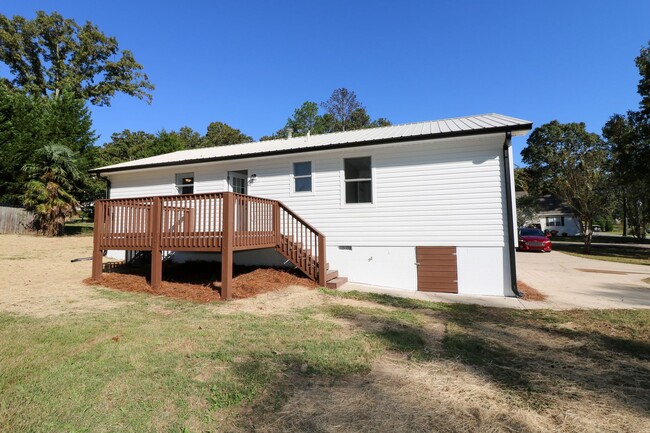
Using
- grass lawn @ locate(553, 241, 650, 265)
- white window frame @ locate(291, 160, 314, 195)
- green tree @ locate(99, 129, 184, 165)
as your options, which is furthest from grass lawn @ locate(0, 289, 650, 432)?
green tree @ locate(99, 129, 184, 165)

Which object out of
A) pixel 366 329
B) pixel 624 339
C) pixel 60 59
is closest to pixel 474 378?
pixel 366 329

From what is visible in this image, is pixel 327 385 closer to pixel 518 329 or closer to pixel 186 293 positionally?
pixel 518 329

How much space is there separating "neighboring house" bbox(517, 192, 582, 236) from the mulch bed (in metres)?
44.4

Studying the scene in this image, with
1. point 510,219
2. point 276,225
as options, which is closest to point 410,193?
point 510,219

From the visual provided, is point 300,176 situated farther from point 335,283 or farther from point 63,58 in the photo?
point 63,58

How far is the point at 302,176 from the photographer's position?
32.8 ft

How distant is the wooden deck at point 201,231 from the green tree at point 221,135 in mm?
40383

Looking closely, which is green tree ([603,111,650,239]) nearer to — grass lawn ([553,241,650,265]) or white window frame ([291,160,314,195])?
grass lawn ([553,241,650,265])

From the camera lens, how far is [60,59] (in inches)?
1173

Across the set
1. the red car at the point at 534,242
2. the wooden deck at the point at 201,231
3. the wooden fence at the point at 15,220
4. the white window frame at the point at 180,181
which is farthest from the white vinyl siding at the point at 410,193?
the red car at the point at 534,242

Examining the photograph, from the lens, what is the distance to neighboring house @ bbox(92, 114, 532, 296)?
26.4 ft

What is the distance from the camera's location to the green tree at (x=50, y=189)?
1678 centimetres

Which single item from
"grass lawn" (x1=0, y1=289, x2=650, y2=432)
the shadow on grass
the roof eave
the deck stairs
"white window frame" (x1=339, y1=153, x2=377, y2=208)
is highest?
the roof eave

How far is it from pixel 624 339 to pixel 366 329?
362cm
